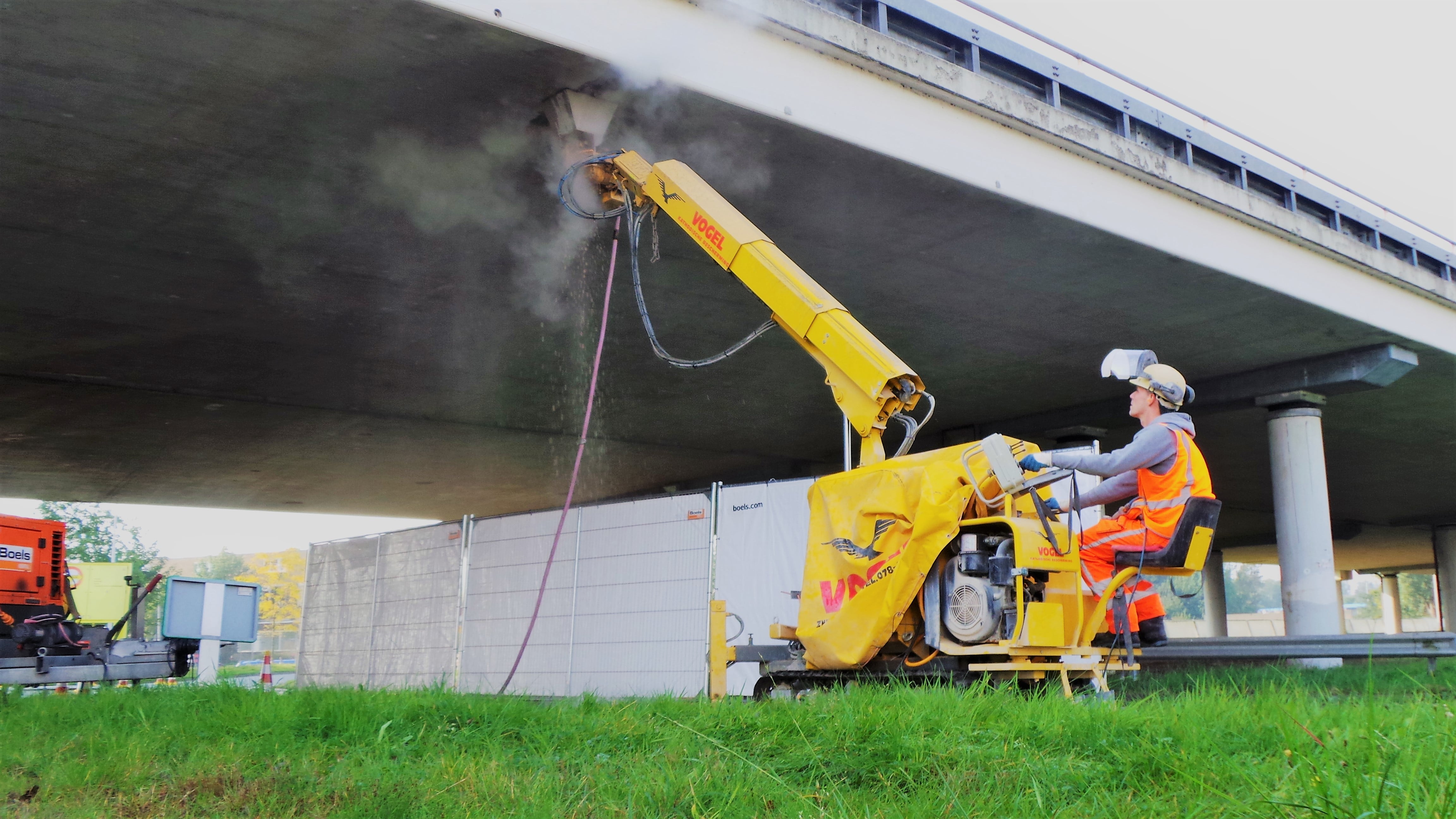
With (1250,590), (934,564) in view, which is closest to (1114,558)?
(934,564)

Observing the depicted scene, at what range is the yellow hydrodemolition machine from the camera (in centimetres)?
564

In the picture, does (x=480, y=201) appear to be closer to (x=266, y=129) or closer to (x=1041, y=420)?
(x=266, y=129)

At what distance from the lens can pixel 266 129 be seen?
9461 mm

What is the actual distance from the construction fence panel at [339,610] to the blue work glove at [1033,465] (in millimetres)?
11539

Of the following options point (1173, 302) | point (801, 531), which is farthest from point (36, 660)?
point (1173, 302)

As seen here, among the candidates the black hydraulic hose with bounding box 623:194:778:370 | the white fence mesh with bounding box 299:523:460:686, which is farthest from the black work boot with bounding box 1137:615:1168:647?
the white fence mesh with bounding box 299:523:460:686

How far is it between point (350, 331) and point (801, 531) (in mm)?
7970

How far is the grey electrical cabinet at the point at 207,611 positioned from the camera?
11984mm

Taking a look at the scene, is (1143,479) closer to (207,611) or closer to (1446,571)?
(207,611)

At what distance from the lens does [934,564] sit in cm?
594

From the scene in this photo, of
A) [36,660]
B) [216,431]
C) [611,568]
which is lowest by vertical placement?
[36,660]

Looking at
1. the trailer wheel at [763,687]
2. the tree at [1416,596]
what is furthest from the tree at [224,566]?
the tree at [1416,596]

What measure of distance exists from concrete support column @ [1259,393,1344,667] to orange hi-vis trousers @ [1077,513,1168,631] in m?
11.4

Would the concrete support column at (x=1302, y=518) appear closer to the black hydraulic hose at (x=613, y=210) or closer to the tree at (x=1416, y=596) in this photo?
the black hydraulic hose at (x=613, y=210)
